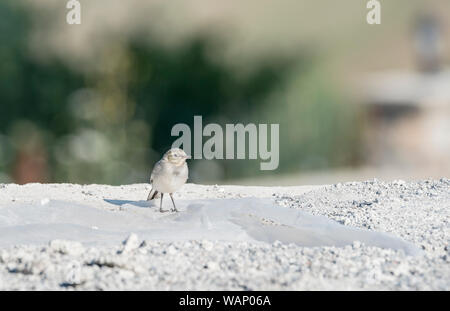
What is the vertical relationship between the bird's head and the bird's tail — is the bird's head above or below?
above

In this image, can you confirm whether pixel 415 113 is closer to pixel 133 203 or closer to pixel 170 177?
pixel 133 203

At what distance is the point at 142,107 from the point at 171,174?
310 cm

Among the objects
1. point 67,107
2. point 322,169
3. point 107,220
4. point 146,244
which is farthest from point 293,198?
point 67,107

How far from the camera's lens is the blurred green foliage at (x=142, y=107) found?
6293 millimetres

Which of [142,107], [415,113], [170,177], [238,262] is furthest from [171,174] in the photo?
[415,113]

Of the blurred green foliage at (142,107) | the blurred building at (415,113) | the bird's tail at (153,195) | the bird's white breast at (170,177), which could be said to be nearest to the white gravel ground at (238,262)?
the bird's white breast at (170,177)

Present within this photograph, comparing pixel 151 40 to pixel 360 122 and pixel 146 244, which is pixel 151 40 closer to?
pixel 360 122

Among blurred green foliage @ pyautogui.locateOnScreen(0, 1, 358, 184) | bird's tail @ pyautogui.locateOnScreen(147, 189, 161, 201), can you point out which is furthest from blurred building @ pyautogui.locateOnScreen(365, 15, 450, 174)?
bird's tail @ pyautogui.locateOnScreen(147, 189, 161, 201)

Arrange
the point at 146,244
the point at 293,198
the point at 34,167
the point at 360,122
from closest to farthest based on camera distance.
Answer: the point at 146,244, the point at 293,198, the point at 34,167, the point at 360,122

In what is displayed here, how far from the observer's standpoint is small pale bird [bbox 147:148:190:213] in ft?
11.3

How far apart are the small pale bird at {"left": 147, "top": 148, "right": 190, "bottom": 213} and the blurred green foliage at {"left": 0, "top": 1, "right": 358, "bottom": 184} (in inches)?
104

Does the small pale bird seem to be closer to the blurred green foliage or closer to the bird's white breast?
the bird's white breast

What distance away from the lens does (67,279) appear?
7.84ft

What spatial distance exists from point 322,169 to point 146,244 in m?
3.82
